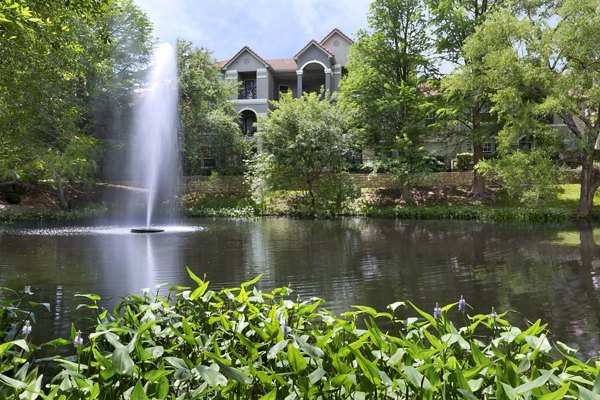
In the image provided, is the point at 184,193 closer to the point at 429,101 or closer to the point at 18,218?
the point at 18,218

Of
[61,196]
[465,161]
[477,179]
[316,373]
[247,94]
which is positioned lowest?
[316,373]

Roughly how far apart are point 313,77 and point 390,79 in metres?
13.6

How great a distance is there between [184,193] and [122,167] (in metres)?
4.79

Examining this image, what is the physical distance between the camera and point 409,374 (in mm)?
2115

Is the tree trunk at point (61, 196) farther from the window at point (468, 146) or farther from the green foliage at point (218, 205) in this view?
the window at point (468, 146)

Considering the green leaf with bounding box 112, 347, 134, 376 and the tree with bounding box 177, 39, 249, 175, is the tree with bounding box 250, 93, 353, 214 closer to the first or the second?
the tree with bounding box 177, 39, 249, 175

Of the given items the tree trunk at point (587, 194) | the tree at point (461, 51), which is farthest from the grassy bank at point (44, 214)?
the tree trunk at point (587, 194)

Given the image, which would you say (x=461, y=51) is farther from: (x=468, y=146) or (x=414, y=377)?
(x=414, y=377)

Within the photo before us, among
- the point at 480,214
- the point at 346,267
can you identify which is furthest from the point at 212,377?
the point at 480,214

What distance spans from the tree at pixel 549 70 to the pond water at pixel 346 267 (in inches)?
201

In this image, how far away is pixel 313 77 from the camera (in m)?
39.8

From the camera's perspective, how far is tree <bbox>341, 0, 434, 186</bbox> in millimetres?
27219

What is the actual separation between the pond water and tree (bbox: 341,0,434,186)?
11.5 m

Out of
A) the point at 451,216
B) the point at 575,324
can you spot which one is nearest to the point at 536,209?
the point at 451,216
